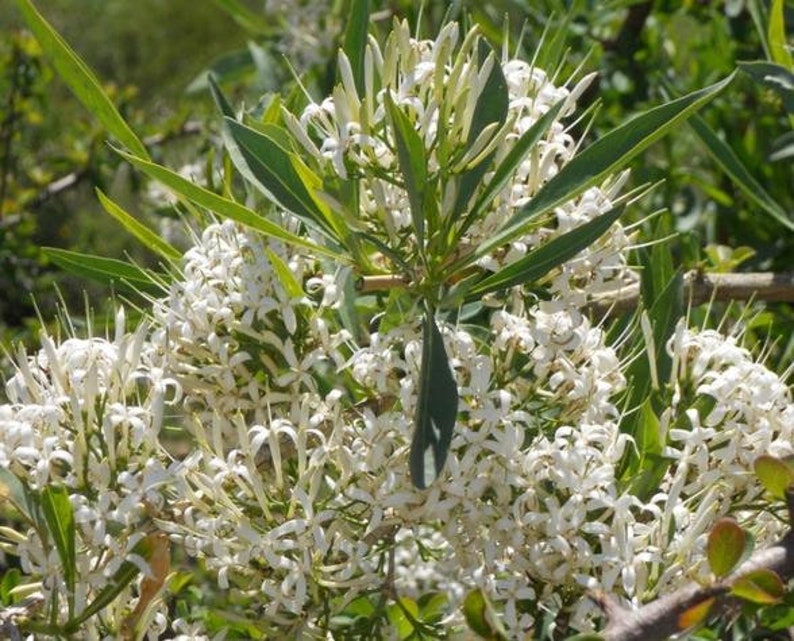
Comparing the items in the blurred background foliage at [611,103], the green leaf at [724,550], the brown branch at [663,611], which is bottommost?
the blurred background foliage at [611,103]

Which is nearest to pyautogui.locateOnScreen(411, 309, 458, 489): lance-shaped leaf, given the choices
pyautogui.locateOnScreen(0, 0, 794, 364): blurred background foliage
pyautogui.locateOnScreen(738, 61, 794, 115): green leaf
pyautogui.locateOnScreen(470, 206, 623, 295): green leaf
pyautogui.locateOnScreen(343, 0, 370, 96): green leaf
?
pyautogui.locateOnScreen(470, 206, 623, 295): green leaf

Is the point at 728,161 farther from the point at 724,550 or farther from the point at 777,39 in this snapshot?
the point at 724,550

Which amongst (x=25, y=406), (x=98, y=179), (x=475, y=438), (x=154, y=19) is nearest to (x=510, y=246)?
(x=475, y=438)

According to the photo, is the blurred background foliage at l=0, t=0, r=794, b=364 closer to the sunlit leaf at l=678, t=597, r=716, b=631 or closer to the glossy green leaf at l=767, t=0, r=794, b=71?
the glossy green leaf at l=767, t=0, r=794, b=71

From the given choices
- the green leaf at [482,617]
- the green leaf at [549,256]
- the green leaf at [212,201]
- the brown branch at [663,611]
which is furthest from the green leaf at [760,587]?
the green leaf at [212,201]

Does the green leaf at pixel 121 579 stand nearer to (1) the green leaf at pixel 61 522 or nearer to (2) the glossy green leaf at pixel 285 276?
(1) the green leaf at pixel 61 522

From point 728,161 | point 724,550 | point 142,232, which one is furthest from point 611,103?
point 724,550

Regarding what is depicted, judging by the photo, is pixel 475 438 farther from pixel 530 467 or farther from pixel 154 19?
pixel 154 19
